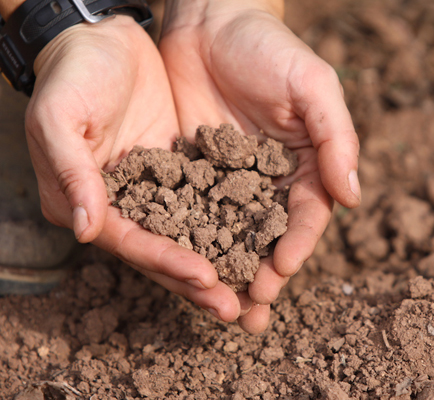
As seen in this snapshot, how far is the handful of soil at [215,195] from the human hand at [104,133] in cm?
11

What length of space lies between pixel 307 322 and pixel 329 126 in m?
1.02

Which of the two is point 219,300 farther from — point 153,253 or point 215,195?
point 215,195

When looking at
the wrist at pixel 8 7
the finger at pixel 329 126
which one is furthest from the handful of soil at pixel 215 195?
the wrist at pixel 8 7

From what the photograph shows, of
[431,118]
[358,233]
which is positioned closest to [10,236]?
[358,233]

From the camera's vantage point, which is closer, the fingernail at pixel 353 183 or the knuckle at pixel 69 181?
the knuckle at pixel 69 181

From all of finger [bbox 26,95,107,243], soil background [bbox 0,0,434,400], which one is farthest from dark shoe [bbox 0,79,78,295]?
finger [bbox 26,95,107,243]

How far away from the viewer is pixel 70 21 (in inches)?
90.2

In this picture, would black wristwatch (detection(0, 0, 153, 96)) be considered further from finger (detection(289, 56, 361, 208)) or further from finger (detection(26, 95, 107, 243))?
finger (detection(289, 56, 361, 208))

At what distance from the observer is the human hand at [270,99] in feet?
6.24

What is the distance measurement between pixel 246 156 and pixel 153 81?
81cm

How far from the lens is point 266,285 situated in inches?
70.9

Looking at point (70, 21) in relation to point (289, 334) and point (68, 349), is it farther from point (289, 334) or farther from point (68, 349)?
point (289, 334)

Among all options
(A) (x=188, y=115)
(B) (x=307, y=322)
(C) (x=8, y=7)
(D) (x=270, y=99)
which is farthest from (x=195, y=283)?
(C) (x=8, y=7)

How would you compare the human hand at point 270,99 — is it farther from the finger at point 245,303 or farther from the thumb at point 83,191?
the thumb at point 83,191
